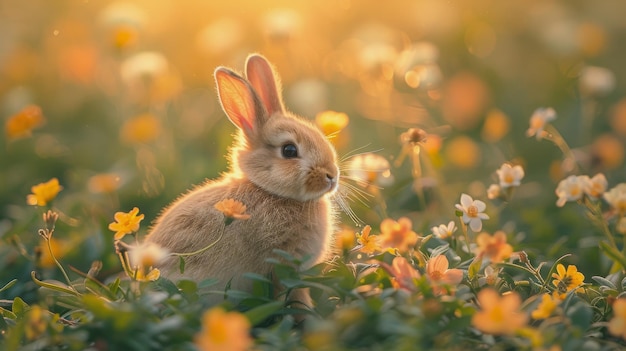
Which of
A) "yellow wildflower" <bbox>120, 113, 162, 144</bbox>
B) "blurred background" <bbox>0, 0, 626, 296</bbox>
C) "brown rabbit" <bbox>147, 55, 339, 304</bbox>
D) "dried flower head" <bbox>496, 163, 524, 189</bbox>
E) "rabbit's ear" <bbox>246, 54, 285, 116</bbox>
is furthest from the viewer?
"yellow wildflower" <bbox>120, 113, 162, 144</bbox>

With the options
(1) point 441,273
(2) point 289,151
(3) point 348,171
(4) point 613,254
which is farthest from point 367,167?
(4) point 613,254

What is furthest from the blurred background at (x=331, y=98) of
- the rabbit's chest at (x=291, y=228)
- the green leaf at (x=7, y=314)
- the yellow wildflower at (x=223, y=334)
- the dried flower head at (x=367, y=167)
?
the yellow wildflower at (x=223, y=334)

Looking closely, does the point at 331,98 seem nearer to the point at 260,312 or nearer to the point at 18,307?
the point at 18,307

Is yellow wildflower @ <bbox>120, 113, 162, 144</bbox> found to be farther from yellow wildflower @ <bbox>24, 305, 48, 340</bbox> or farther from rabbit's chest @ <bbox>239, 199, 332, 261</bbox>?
yellow wildflower @ <bbox>24, 305, 48, 340</bbox>

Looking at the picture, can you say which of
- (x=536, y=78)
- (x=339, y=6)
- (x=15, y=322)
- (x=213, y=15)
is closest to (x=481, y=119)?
(x=536, y=78)

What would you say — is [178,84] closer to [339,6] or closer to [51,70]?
[51,70]

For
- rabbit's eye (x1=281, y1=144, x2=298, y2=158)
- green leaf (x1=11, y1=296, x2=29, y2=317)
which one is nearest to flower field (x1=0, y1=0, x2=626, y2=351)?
green leaf (x1=11, y1=296, x2=29, y2=317)
